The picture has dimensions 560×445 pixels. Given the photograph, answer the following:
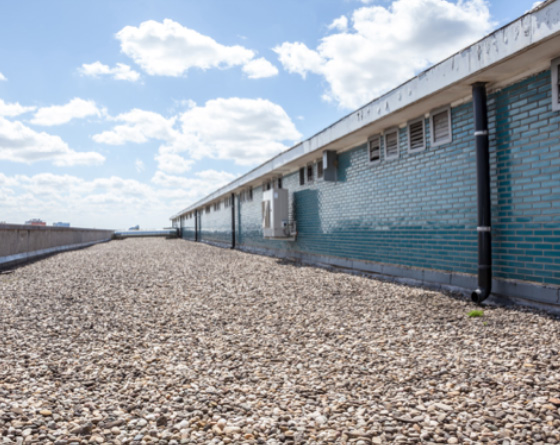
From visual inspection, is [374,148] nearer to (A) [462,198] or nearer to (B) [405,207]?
(B) [405,207]

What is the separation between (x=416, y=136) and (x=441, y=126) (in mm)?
804

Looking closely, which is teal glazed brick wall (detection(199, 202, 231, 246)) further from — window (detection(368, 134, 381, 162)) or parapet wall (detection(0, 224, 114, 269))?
window (detection(368, 134, 381, 162))

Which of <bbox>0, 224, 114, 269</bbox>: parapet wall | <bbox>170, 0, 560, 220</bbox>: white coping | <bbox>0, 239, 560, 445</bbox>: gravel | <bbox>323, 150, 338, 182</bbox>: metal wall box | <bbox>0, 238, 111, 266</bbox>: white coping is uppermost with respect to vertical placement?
<bbox>170, 0, 560, 220</bbox>: white coping

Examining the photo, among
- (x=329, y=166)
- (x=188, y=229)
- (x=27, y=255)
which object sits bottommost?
(x=27, y=255)

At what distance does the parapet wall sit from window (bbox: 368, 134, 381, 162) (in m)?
11.8

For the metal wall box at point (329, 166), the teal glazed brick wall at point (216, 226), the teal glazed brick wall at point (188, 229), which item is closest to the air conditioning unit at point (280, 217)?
the metal wall box at point (329, 166)

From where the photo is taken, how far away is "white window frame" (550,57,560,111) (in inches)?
231

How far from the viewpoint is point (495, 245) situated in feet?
22.6

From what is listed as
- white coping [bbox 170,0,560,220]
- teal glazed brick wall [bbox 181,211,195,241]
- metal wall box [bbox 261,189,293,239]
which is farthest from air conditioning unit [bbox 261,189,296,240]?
teal glazed brick wall [bbox 181,211,195,241]

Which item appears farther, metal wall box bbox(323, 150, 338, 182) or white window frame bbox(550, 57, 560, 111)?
metal wall box bbox(323, 150, 338, 182)

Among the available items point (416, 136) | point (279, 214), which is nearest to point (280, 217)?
point (279, 214)

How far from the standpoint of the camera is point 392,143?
9.92 m

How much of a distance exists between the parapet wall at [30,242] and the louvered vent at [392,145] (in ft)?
40.0

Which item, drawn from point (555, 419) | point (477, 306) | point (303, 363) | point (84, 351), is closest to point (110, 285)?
point (84, 351)
